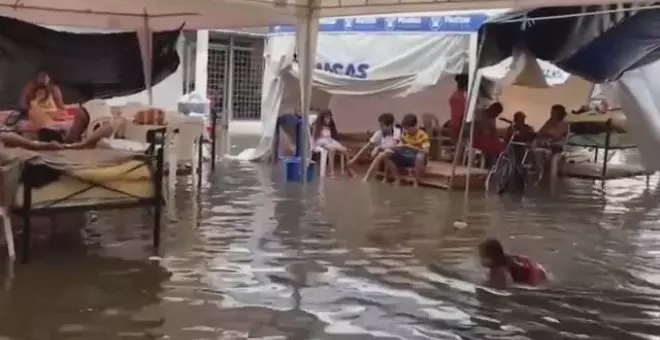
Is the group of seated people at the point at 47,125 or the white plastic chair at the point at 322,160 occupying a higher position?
the group of seated people at the point at 47,125

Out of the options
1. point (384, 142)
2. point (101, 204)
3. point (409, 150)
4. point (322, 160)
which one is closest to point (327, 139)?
point (322, 160)

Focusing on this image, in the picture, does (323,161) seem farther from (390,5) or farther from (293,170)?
(390,5)

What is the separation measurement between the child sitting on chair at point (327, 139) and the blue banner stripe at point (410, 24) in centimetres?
133

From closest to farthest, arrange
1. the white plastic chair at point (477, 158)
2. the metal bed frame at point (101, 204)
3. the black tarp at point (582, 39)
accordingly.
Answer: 1. the metal bed frame at point (101, 204)
2. the black tarp at point (582, 39)
3. the white plastic chair at point (477, 158)

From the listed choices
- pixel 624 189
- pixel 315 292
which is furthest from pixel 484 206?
pixel 315 292

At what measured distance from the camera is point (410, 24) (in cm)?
1255

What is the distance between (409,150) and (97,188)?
602 centimetres

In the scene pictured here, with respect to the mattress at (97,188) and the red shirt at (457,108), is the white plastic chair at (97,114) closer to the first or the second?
the mattress at (97,188)

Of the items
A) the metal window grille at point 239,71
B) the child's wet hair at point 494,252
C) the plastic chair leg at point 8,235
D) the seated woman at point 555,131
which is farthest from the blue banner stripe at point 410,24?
the metal window grille at point 239,71

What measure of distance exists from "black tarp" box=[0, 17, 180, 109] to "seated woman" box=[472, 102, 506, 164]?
4396 millimetres

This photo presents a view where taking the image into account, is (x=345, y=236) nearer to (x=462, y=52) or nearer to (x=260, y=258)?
(x=260, y=258)

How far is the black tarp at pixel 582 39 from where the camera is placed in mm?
10336

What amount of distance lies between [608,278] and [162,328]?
3195 millimetres

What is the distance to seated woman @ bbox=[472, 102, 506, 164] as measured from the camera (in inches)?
459
